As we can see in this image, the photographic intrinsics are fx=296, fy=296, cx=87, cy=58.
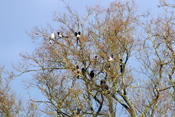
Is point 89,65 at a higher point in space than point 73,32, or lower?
lower

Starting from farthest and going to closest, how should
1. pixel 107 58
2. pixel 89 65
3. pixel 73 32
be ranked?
pixel 73 32 < pixel 89 65 < pixel 107 58

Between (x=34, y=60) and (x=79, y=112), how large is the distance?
344cm

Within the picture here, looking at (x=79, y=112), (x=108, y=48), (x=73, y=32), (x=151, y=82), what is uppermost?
(x=73, y=32)

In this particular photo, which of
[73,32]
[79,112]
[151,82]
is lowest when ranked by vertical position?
[79,112]

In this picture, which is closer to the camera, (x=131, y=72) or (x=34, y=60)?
(x=131, y=72)

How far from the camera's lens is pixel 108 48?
43.0 ft

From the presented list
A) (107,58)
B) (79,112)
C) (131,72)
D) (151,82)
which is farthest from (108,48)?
(79,112)

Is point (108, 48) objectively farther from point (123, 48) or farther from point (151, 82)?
point (151, 82)

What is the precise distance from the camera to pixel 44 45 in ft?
46.5

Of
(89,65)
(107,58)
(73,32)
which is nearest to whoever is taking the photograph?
(107,58)

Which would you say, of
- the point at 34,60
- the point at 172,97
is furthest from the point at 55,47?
the point at 172,97

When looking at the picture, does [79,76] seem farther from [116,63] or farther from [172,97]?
[172,97]

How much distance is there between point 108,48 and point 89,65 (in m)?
1.19

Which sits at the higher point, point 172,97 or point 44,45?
point 44,45
